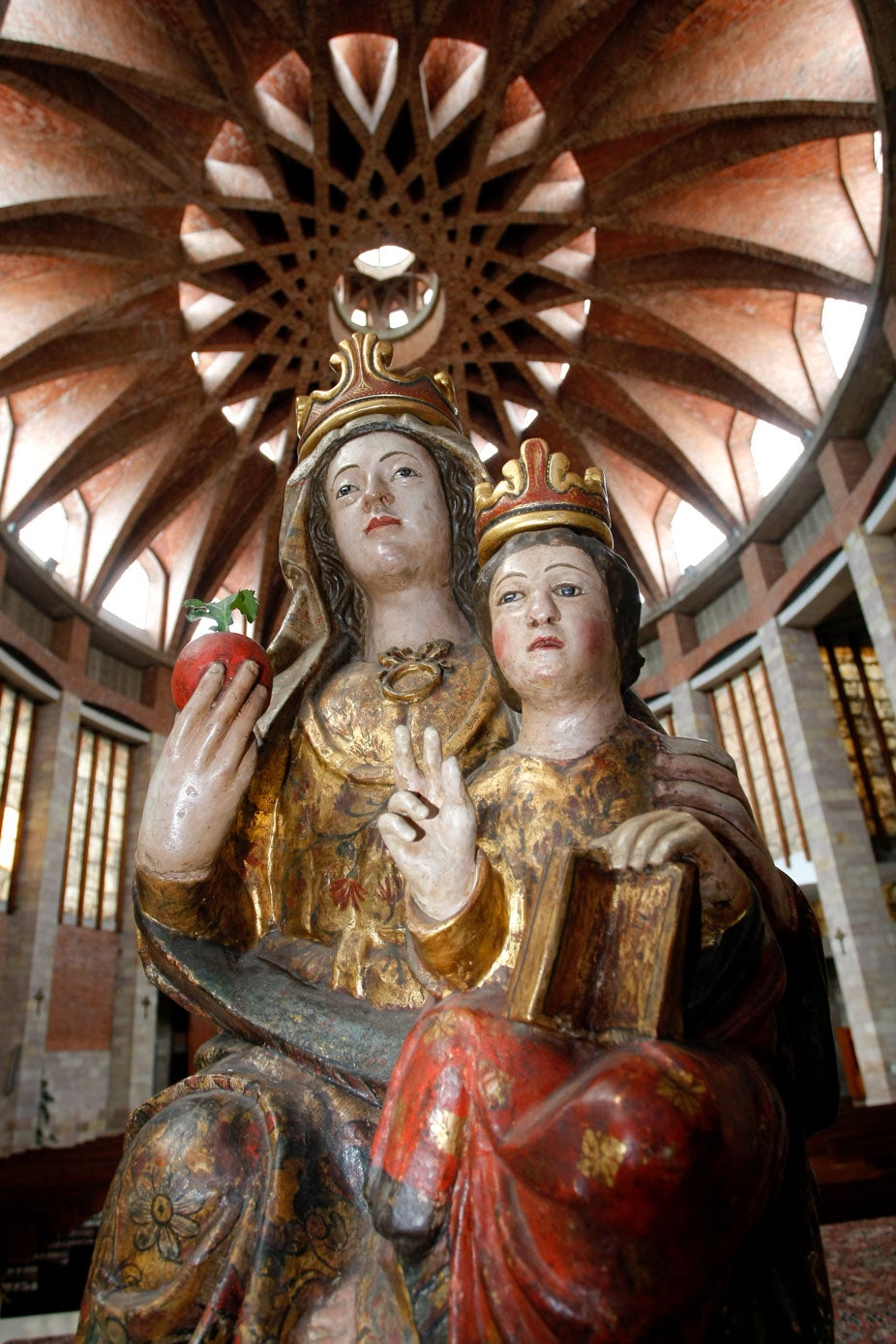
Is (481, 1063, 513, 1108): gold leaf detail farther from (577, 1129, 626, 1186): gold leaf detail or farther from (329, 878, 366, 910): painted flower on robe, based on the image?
(329, 878, 366, 910): painted flower on robe

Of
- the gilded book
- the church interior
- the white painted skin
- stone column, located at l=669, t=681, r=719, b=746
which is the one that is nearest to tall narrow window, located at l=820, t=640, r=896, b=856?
the church interior

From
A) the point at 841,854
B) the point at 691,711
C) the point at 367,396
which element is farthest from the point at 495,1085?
the point at 691,711

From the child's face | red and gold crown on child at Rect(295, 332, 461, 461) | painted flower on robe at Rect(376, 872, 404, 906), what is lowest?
painted flower on robe at Rect(376, 872, 404, 906)

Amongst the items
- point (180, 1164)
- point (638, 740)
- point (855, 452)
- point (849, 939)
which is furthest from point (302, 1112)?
point (855, 452)

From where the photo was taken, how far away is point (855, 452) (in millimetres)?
12352

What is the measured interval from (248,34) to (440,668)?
12.8 meters

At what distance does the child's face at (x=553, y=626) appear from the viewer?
1.69 m

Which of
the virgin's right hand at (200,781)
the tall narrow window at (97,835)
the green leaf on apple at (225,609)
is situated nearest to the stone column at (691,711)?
the tall narrow window at (97,835)

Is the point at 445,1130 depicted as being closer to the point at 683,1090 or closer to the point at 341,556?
the point at 683,1090

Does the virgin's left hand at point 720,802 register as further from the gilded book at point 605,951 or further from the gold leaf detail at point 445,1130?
the gold leaf detail at point 445,1130

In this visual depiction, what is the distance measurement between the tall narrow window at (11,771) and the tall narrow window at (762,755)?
1128 cm

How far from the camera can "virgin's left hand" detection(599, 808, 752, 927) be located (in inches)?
51.6

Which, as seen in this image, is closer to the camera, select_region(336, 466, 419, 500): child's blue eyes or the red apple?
the red apple

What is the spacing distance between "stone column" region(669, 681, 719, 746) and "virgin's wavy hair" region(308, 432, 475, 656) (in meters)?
13.7
